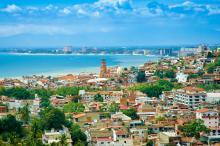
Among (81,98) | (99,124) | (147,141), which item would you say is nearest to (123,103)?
(81,98)

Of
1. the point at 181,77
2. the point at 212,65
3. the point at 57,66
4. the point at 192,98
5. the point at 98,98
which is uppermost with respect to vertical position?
the point at 212,65

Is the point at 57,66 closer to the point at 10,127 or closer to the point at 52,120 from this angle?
the point at 52,120

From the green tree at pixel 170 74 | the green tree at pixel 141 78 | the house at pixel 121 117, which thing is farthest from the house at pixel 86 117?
the green tree at pixel 141 78

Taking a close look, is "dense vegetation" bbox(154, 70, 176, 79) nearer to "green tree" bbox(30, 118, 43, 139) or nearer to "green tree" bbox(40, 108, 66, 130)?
"green tree" bbox(40, 108, 66, 130)

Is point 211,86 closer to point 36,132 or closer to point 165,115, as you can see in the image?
point 165,115

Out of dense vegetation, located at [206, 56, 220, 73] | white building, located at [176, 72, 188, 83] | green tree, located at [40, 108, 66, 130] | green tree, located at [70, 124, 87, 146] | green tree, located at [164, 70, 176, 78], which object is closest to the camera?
green tree, located at [70, 124, 87, 146]

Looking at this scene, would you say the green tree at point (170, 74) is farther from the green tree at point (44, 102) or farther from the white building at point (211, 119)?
the white building at point (211, 119)

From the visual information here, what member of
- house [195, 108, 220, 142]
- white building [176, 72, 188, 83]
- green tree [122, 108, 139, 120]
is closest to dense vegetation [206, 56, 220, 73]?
white building [176, 72, 188, 83]

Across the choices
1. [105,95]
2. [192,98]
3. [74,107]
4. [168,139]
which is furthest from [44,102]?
[168,139]
